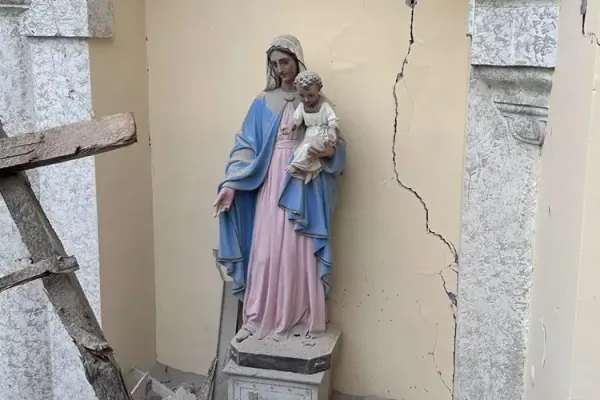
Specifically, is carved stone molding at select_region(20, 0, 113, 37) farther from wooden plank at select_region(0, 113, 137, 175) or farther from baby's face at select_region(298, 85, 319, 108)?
wooden plank at select_region(0, 113, 137, 175)

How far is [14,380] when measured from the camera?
121 inches

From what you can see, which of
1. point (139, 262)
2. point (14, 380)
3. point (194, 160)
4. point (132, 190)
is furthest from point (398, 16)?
point (14, 380)

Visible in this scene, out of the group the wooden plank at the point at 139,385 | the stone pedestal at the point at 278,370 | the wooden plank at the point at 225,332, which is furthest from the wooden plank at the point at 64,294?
the wooden plank at the point at 139,385

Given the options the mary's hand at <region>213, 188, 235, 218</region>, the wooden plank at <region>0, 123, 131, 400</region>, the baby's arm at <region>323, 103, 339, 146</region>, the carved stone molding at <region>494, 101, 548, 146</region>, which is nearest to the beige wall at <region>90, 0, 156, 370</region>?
the mary's hand at <region>213, 188, 235, 218</region>

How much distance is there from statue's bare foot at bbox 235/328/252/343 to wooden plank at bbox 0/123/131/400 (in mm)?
1041

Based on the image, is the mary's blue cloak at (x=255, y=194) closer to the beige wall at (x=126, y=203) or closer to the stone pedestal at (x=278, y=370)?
the stone pedestal at (x=278, y=370)

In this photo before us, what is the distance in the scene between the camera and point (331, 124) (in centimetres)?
270

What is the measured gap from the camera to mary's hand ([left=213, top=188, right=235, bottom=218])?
281 cm

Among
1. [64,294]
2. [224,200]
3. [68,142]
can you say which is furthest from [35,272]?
[224,200]

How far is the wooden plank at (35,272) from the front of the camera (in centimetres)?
173

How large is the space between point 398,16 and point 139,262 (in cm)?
154

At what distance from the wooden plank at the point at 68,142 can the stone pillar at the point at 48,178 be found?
1.17 meters

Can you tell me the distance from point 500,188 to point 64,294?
1.25 m

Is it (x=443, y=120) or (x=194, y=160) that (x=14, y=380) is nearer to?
(x=194, y=160)
